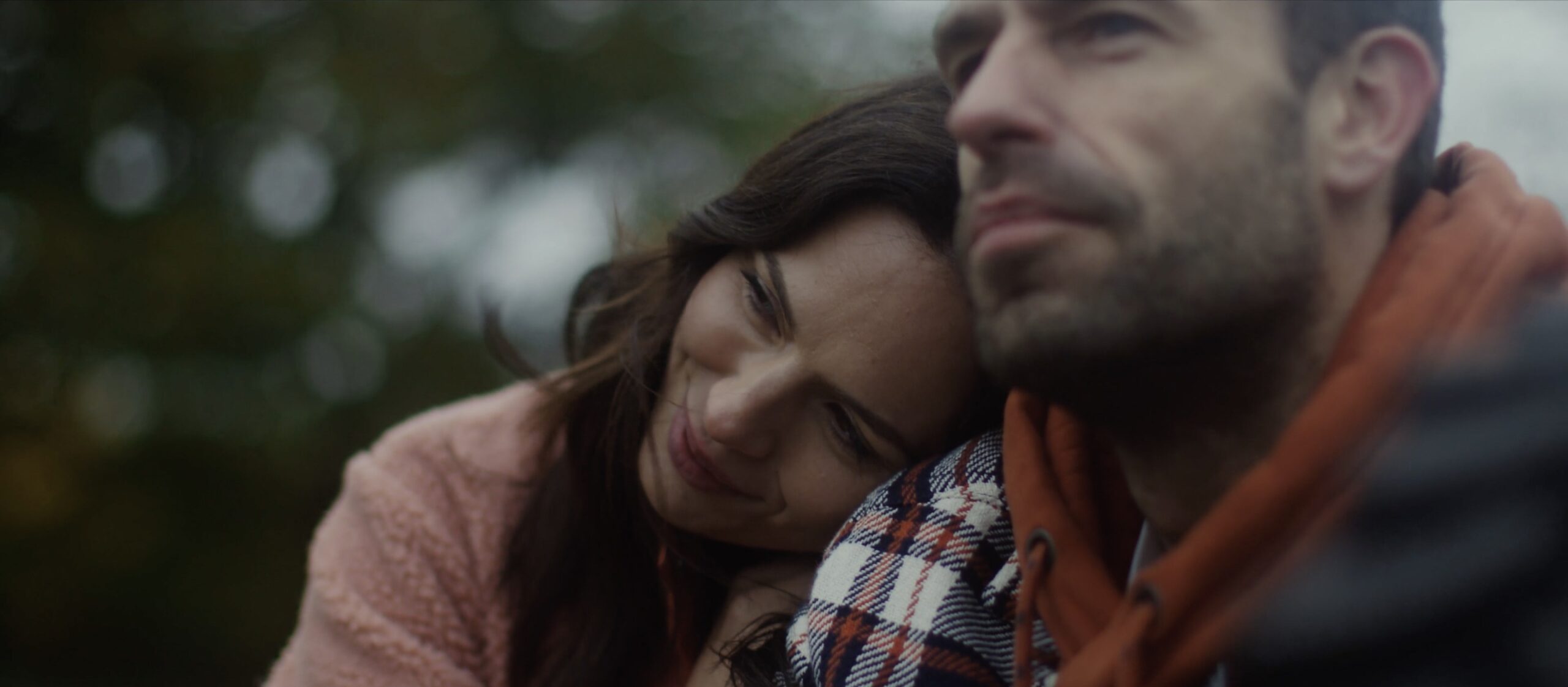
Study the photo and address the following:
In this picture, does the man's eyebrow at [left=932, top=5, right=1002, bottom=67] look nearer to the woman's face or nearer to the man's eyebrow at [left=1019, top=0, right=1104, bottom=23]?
the man's eyebrow at [left=1019, top=0, right=1104, bottom=23]

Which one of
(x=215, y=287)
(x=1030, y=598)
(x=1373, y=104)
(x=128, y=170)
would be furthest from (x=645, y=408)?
(x=128, y=170)

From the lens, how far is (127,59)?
17.0 feet

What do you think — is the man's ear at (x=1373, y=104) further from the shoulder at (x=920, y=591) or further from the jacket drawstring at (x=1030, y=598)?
the shoulder at (x=920, y=591)

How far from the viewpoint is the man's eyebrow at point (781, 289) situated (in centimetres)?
164

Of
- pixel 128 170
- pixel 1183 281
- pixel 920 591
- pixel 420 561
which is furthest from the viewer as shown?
pixel 128 170

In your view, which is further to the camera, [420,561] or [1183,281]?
[420,561]

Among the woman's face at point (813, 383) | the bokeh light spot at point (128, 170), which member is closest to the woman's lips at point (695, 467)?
the woman's face at point (813, 383)

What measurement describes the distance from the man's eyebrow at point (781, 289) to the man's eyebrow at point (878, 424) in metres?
0.11

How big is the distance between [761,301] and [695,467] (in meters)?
0.25

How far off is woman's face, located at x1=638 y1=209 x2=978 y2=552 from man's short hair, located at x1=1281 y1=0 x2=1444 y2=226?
1.79 feet

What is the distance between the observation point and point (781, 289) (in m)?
1.66

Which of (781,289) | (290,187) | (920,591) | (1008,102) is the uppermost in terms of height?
(1008,102)

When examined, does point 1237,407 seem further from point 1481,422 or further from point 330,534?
point 330,534

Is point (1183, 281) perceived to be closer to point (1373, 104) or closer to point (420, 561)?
point (1373, 104)
